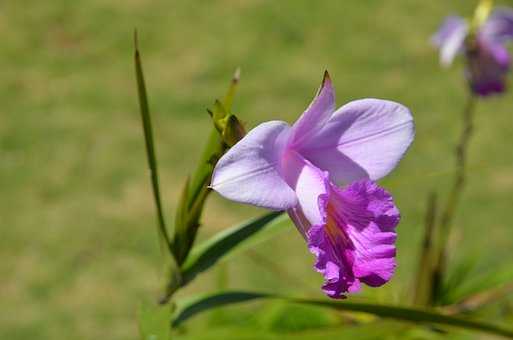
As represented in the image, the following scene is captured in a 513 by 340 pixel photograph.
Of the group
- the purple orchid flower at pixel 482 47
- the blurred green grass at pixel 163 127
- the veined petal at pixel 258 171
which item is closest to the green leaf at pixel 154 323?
the veined petal at pixel 258 171

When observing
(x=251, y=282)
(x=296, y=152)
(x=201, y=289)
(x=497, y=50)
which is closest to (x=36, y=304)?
(x=201, y=289)

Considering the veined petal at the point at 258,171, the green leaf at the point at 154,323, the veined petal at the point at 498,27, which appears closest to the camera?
the veined petal at the point at 258,171

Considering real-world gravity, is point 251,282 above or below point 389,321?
below

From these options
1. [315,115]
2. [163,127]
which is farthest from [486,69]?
[163,127]

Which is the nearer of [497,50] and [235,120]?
[235,120]

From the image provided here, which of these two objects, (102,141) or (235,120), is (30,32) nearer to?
(102,141)

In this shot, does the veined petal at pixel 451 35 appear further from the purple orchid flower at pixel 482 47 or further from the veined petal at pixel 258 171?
the veined petal at pixel 258 171

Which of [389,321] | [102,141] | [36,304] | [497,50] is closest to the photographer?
[389,321]
